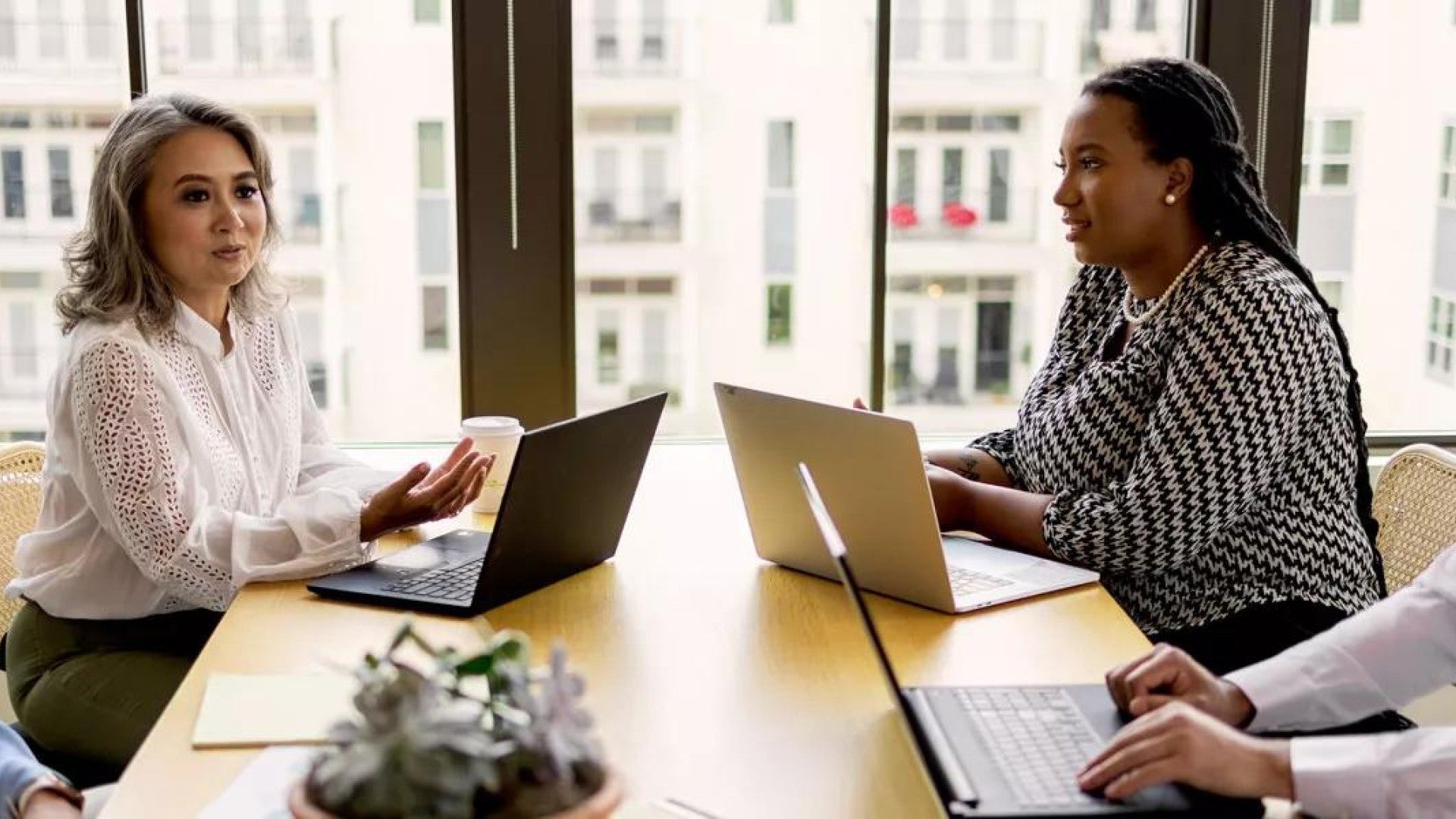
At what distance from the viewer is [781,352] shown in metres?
3.00

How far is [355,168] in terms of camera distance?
2904 mm

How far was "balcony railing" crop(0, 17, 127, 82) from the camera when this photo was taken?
9.23ft

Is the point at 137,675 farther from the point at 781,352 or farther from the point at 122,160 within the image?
the point at 781,352

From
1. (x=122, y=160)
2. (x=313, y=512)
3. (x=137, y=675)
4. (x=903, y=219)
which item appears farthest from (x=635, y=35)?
(x=137, y=675)

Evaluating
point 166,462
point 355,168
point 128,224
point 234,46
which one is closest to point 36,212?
point 234,46

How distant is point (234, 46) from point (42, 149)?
392 mm

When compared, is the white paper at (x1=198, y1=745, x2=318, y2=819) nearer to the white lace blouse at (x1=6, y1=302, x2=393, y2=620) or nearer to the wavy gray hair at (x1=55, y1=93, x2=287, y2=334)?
the white lace blouse at (x1=6, y1=302, x2=393, y2=620)

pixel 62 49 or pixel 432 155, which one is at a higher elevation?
pixel 62 49

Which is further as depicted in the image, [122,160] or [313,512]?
[122,160]

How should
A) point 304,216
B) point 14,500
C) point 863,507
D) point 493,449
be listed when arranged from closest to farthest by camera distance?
1. point 863,507
2. point 493,449
3. point 14,500
4. point 304,216

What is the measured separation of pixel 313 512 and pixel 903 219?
1382 millimetres

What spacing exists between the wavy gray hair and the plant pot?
128 centimetres

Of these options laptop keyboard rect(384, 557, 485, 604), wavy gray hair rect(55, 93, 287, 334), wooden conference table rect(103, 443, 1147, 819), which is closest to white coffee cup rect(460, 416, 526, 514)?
wooden conference table rect(103, 443, 1147, 819)

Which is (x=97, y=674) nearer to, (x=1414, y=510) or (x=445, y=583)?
(x=445, y=583)
